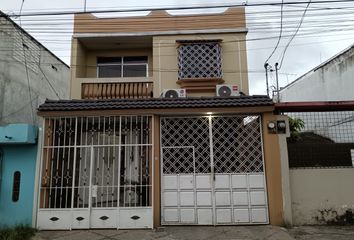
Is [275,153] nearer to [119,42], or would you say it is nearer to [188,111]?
[188,111]

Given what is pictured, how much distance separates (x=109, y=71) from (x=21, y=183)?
5.94 m

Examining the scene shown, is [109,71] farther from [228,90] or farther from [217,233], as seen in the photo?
[217,233]

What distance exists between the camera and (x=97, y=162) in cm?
806

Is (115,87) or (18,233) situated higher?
(115,87)

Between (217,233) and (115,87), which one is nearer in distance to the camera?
(217,233)

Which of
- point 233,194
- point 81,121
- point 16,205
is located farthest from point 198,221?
point 16,205

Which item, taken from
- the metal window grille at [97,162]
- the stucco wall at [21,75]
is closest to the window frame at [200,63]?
the metal window grille at [97,162]

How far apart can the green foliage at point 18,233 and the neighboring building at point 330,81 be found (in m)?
13.1

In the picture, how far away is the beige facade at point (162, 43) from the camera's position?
11430mm

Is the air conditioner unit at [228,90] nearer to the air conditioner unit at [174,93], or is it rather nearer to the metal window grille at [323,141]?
the air conditioner unit at [174,93]

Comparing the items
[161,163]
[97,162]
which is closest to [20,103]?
[97,162]

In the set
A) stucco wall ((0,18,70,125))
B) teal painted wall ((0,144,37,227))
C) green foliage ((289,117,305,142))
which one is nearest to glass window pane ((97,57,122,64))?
stucco wall ((0,18,70,125))

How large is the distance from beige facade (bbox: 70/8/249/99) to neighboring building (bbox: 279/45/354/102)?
6064mm

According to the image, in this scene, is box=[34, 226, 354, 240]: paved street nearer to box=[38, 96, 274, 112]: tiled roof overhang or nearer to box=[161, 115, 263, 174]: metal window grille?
box=[161, 115, 263, 174]: metal window grille
